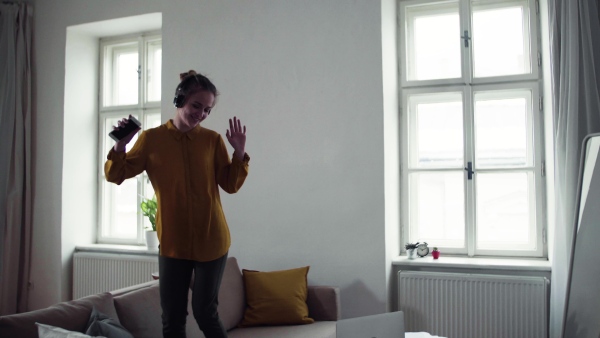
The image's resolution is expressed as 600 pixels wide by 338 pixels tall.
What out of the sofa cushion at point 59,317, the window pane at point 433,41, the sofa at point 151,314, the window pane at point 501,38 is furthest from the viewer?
the window pane at point 433,41

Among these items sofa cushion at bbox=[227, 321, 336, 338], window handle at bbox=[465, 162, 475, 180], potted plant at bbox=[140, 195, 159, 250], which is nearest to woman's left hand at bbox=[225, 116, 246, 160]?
sofa cushion at bbox=[227, 321, 336, 338]

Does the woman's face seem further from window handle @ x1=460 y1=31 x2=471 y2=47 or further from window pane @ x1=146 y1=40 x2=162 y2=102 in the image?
window pane @ x1=146 y1=40 x2=162 y2=102

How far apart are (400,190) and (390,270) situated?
0.61 meters

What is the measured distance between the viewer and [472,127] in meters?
3.78

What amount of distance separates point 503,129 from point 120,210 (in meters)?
3.23

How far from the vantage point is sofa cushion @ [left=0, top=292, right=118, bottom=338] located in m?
1.92

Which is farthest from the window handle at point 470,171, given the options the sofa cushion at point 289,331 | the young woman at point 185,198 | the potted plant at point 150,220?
the potted plant at point 150,220

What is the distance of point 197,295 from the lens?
2.16 m

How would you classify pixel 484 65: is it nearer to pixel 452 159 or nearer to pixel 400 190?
pixel 452 159

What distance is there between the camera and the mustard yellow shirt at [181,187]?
2.11 m

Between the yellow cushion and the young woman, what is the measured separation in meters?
1.09

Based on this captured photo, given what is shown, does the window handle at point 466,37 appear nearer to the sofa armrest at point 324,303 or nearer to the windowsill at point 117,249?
the sofa armrest at point 324,303

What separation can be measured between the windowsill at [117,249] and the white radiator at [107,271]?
0.03m

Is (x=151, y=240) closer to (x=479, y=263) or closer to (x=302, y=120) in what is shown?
(x=302, y=120)
